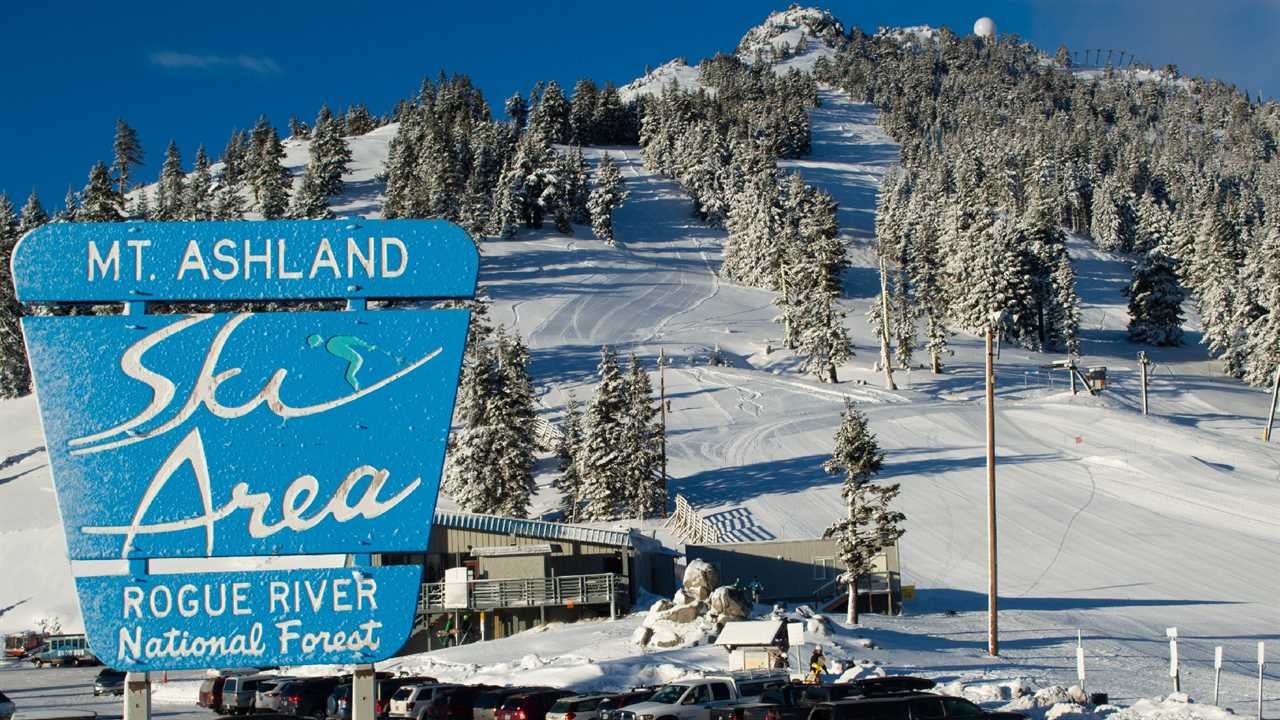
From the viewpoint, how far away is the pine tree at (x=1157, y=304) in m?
120

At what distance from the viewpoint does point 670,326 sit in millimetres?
111625

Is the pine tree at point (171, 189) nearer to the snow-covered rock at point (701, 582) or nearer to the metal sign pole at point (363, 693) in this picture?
the snow-covered rock at point (701, 582)

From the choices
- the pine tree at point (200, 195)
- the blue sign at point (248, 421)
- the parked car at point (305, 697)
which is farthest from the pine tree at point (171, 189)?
the blue sign at point (248, 421)

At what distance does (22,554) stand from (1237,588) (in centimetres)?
5715

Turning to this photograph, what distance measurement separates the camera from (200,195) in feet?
451

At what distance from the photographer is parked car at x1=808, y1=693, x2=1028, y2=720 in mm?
21281

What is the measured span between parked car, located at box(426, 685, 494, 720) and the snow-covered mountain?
13578mm

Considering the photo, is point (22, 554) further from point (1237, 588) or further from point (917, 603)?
point (1237, 588)

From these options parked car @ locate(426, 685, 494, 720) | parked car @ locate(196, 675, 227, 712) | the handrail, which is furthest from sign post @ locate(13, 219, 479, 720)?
the handrail

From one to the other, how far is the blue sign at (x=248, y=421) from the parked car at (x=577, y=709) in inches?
630

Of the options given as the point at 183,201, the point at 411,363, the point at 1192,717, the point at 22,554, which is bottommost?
the point at 22,554

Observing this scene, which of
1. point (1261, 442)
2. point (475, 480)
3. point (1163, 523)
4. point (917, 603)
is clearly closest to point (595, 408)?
point (475, 480)

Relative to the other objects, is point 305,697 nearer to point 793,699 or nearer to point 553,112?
point 793,699

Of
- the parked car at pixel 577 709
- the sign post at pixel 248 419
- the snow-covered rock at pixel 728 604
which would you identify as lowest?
the snow-covered rock at pixel 728 604
